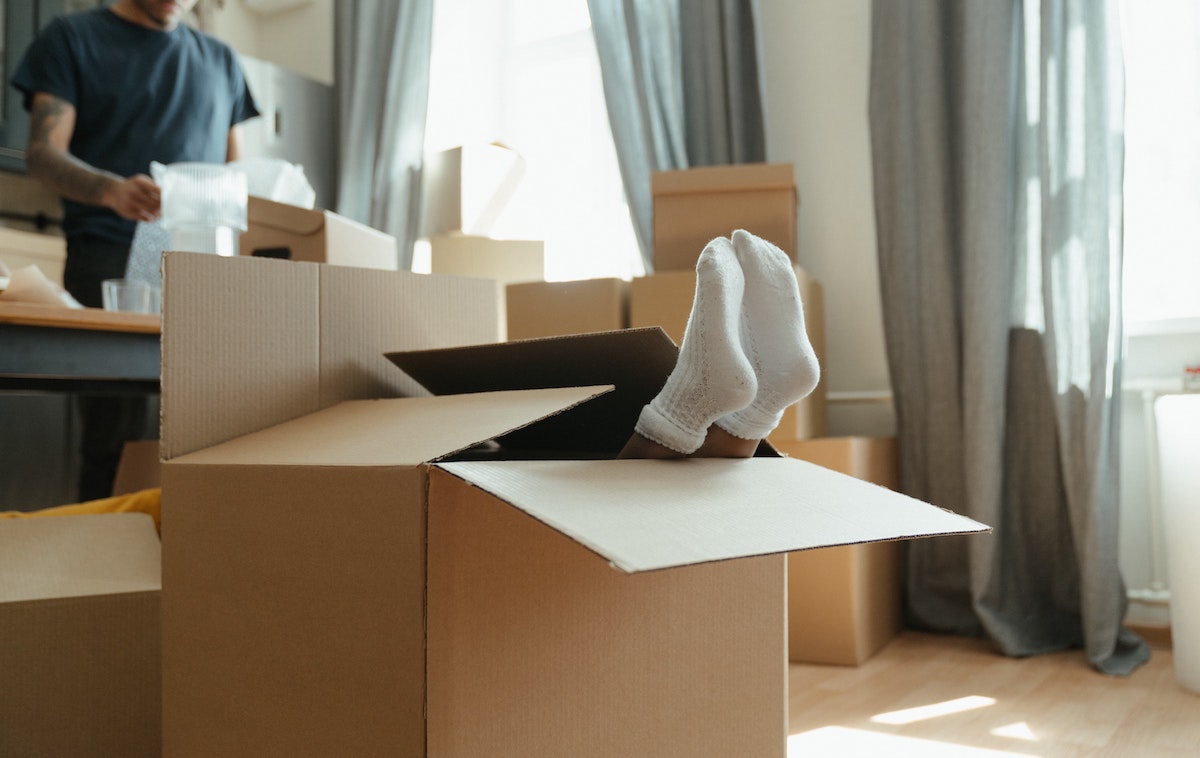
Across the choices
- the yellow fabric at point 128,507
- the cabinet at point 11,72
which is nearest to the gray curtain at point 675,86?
the yellow fabric at point 128,507

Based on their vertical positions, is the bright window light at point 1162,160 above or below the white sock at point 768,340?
above

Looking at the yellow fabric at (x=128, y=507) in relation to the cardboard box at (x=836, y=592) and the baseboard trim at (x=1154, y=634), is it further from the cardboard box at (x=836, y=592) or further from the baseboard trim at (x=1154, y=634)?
the baseboard trim at (x=1154, y=634)

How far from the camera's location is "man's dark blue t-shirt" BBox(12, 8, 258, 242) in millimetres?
2291

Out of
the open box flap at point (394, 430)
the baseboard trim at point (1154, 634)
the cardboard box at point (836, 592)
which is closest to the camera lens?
the open box flap at point (394, 430)

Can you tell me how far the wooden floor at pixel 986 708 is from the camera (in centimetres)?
148

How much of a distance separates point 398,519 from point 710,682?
302mm

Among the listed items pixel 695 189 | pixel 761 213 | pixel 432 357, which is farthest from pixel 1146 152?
pixel 432 357

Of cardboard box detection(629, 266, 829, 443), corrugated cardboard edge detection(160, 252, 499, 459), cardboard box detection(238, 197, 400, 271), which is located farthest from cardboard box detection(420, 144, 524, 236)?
corrugated cardboard edge detection(160, 252, 499, 459)

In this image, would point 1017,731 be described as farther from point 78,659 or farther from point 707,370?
point 78,659

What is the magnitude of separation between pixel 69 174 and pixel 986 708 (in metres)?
2.11

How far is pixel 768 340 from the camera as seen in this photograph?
2.64 ft

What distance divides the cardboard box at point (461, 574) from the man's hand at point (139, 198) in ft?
3.76

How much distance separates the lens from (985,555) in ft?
6.92

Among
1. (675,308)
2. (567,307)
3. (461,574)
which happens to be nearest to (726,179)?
(675,308)
